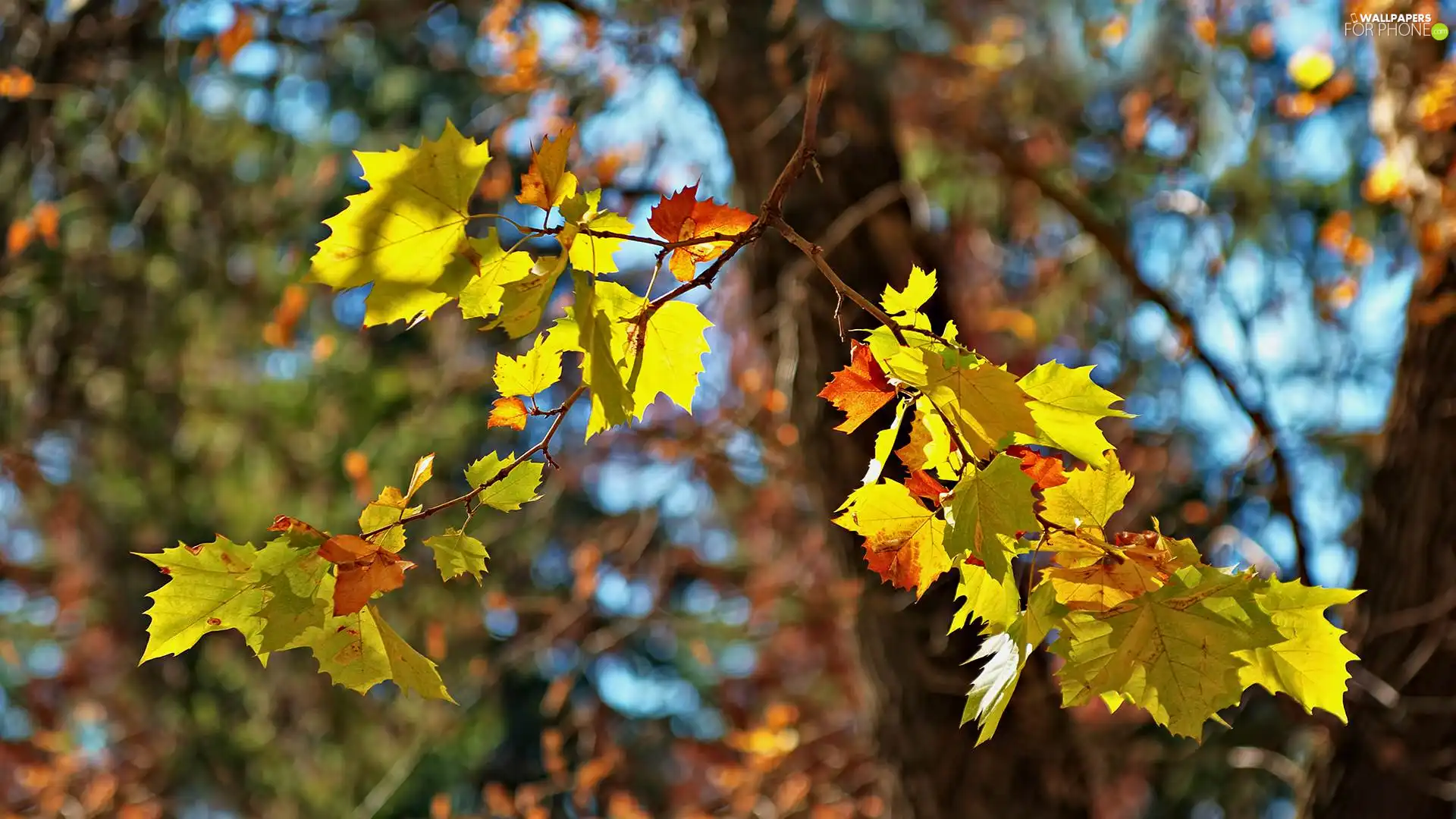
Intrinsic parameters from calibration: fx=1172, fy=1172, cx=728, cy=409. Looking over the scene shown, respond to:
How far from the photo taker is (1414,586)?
A: 8.59 feet

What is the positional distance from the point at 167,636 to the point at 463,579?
5068 mm

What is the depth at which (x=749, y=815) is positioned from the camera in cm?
384

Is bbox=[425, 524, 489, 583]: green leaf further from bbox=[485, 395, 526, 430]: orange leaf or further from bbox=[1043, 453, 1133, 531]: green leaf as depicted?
bbox=[1043, 453, 1133, 531]: green leaf

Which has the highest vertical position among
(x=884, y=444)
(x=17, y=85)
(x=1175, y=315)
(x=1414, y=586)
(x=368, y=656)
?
(x=884, y=444)

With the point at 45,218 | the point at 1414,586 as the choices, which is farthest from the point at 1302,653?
the point at 45,218

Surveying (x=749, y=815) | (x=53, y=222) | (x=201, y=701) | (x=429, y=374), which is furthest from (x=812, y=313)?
(x=201, y=701)

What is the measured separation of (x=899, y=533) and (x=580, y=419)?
5289 mm

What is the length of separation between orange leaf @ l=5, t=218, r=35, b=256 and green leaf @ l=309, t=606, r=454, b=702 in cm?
315

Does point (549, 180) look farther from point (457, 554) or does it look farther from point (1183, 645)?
point (1183, 645)

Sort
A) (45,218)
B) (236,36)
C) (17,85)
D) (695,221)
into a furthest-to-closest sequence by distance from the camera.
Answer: (45,218), (236,36), (17,85), (695,221)

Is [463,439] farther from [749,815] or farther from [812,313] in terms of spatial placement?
[812,313]

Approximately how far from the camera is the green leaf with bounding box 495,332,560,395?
1099mm

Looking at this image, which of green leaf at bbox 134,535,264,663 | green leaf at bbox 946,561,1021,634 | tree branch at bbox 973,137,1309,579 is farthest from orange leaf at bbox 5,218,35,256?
green leaf at bbox 946,561,1021,634

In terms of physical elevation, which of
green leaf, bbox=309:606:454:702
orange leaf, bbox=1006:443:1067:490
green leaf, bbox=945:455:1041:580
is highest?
green leaf, bbox=945:455:1041:580
